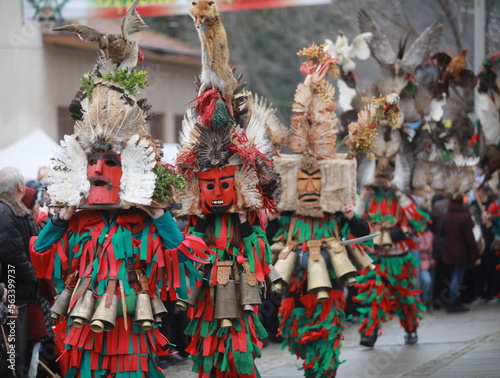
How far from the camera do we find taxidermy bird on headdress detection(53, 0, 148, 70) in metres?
6.35

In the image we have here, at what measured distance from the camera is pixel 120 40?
20.9 feet

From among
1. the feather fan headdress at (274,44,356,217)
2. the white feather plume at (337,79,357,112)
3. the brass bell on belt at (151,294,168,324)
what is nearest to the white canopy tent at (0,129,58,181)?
the white feather plume at (337,79,357,112)

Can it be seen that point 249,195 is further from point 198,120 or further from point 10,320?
point 10,320

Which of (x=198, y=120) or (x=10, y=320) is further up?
(x=198, y=120)

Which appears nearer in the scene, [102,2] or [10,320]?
[10,320]

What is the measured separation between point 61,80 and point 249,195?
40.7 ft

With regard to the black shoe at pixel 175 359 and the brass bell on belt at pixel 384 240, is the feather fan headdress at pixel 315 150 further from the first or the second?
the black shoe at pixel 175 359

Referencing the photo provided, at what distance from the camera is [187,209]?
7.10 meters

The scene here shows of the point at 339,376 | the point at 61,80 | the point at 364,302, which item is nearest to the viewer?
the point at 339,376

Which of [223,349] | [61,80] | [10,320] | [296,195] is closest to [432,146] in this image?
[296,195]

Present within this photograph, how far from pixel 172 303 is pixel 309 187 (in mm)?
2279

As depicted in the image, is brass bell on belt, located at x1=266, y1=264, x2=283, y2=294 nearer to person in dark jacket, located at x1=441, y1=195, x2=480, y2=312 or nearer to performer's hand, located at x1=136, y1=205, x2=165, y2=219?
performer's hand, located at x1=136, y1=205, x2=165, y2=219

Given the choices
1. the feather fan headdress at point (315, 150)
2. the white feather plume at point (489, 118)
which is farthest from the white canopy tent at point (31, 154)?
the white feather plume at point (489, 118)

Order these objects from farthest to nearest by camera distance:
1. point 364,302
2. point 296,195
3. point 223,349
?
point 364,302 < point 296,195 < point 223,349
